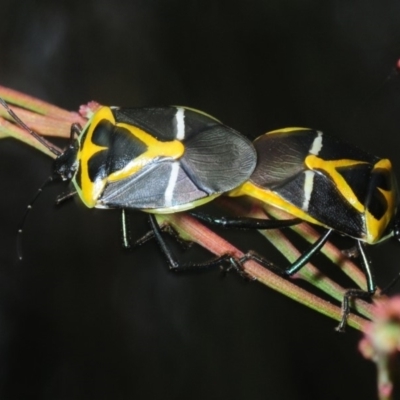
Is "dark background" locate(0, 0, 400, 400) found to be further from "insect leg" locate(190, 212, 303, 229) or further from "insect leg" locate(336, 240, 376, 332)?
"insect leg" locate(190, 212, 303, 229)

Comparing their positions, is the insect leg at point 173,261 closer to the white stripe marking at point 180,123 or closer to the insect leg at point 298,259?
the insect leg at point 298,259

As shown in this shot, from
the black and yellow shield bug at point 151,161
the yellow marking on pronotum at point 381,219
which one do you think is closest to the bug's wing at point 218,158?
the black and yellow shield bug at point 151,161

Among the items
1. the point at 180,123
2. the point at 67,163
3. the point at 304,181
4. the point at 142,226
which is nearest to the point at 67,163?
the point at 67,163

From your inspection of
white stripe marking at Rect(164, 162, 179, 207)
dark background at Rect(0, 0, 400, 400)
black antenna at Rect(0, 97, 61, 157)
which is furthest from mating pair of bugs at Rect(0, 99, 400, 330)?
dark background at Rect(0, 0, 400, 400)

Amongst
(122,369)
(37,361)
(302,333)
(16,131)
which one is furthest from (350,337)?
(16,131)

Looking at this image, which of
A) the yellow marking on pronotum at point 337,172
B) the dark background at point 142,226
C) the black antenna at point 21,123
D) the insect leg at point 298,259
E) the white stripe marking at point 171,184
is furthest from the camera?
the dark background at point 142,226

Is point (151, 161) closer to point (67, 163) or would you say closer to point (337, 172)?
point (67, 163)

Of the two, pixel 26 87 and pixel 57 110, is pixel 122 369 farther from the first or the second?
pixel 57 110

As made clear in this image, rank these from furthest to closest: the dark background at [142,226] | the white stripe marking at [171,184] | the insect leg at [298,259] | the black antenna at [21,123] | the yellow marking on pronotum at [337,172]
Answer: the dark background at [142,226] < the yellow marking on pronotum at [337,172] < the white stripe marking at [171,184] < the insect leg at [298,259] < the black antenna at [21,123]
